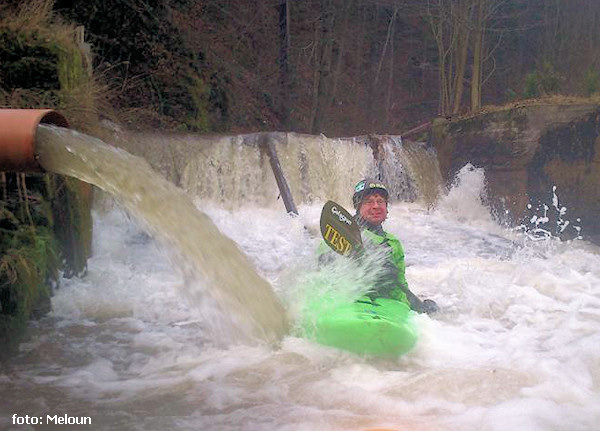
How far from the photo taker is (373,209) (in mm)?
4324

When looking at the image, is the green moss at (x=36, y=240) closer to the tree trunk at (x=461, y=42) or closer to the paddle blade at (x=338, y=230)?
the paddle blade at (x=338, y=230)

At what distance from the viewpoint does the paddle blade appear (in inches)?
157

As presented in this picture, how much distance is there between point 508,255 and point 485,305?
298 centimetres

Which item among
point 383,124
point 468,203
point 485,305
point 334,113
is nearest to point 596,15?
point 383,124

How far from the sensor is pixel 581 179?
31.8 ft

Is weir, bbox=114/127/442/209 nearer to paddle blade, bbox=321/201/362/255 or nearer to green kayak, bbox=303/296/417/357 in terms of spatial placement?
paddle blade, bbox=321/201/362/255

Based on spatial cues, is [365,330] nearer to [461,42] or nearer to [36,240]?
[36,240]

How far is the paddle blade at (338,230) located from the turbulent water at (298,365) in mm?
413

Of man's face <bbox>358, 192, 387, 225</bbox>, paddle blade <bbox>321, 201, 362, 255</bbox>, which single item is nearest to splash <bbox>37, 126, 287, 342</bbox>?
paddle blade <bbox>321, 201, 362, 255</bbox>

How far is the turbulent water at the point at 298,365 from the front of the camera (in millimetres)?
2818

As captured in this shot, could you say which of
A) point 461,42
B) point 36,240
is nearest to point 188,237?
point 36,240

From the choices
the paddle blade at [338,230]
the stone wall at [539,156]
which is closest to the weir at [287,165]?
the stone wall at [539,156]

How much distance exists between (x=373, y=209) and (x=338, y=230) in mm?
413

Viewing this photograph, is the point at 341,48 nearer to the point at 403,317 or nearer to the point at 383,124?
the point at 383,124
